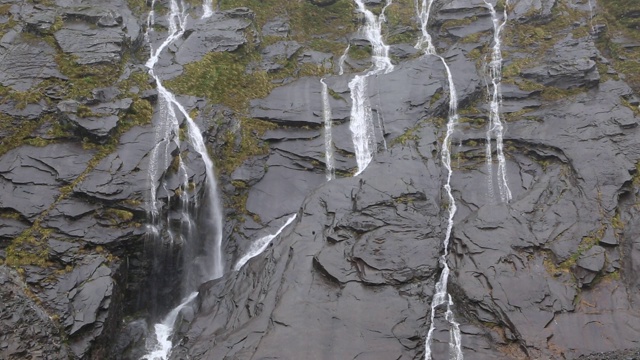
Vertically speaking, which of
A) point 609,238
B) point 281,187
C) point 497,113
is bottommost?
point 609,238

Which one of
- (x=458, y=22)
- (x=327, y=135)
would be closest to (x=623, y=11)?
(x=458, y=22)

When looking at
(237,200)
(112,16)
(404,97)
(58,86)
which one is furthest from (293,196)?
(112,16)

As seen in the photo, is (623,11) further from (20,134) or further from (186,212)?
(20,134)

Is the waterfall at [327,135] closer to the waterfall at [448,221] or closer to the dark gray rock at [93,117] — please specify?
the waterfall at [448,221]

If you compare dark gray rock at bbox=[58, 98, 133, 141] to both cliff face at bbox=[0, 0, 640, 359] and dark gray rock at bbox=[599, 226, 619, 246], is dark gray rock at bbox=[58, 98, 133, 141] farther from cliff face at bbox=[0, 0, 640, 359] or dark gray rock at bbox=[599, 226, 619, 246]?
dark gray rock at bbox=[599, 226, 619, 246]

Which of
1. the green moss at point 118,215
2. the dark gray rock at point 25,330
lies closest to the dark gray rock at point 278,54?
the green moss at point 118,215

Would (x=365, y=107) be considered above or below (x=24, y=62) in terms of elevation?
below

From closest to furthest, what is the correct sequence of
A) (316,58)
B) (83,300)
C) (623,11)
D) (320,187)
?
(83,300), (320,187), (316,58), (623,11)

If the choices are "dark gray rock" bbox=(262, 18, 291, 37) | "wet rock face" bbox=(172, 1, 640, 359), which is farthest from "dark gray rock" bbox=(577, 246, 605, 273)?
"dark gray rock" bbox=(262, 18, 291, 37)
